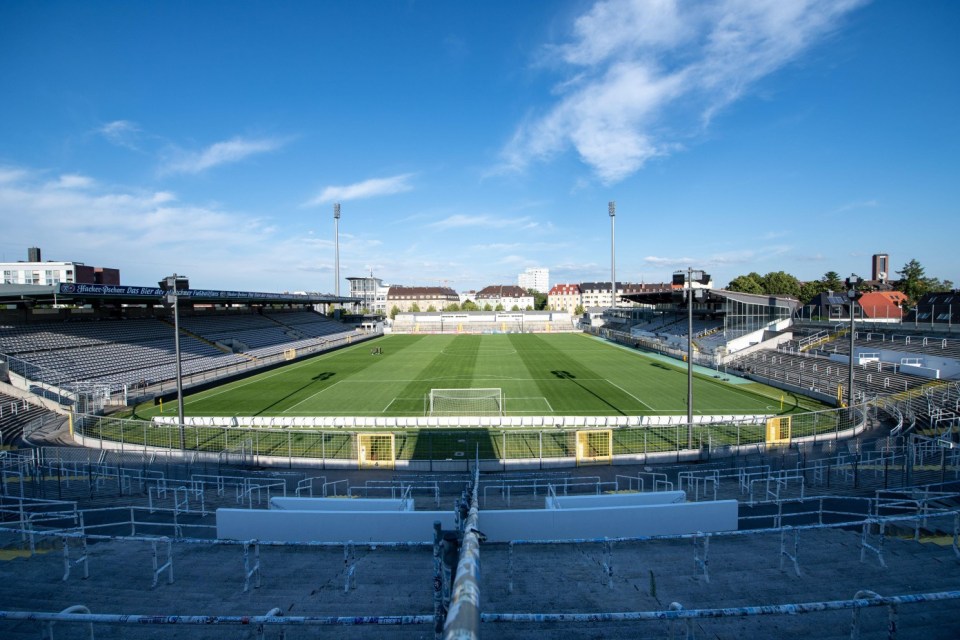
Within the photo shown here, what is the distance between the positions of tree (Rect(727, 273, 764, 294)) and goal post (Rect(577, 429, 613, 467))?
3344 inches

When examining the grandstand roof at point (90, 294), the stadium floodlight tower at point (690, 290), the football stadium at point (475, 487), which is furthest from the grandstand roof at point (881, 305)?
the grandstand roof at point (90, 294)

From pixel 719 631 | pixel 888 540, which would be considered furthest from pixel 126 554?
pixel 888 540

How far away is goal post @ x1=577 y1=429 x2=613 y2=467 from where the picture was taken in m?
16.0

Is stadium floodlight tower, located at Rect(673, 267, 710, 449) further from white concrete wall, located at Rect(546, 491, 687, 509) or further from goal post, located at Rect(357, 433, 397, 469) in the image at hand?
goal post, located at Rect(357, 433, 397, 469)

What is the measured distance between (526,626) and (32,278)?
7948cm

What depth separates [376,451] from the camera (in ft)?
55.4

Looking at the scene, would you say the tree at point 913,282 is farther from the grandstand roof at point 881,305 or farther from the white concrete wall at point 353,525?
the white concrete wall at point 353,525

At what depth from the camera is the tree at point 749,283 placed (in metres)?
88.6

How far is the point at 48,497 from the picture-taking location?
12.1 m

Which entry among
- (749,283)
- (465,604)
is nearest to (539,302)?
(749,283)

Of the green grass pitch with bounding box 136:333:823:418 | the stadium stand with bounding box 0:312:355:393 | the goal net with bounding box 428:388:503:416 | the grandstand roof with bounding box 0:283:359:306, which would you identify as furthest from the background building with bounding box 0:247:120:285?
the goal net with bounding box 428:388:503:416

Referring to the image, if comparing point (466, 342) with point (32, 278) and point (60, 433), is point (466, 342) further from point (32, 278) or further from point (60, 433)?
point (32, 278)

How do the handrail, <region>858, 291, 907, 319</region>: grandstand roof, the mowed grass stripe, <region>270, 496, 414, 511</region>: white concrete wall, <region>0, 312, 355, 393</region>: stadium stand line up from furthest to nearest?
<region>858, 291, 907, 319</region>: grandstand roof → <region>0, 312, 355, 393</region>: stadium stand → the mowed grass stripe → <region>270, 496, 414, 511</region>: white concrete wall → the handrail

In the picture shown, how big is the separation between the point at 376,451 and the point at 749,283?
93.8m
